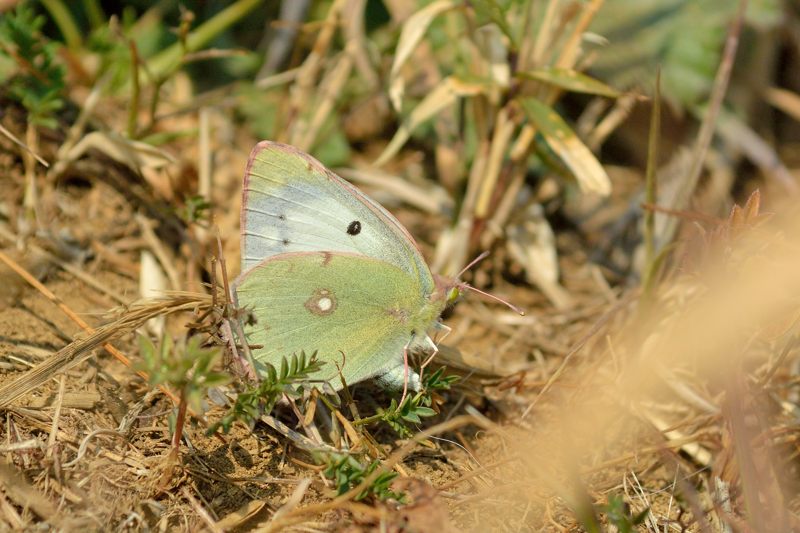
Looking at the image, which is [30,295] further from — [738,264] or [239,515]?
[738,264]

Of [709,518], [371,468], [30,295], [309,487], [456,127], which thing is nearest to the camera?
[371,468]

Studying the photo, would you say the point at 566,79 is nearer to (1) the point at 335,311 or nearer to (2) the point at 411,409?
(1) the point at 335,311

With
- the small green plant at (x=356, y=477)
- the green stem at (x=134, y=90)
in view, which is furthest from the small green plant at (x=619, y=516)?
the green stem at (x=134, y=90)

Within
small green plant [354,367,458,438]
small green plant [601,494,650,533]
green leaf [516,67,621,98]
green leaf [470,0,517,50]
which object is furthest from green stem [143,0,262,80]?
small green plant [601,494,650,533]

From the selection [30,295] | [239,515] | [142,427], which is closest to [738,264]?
[239,515]

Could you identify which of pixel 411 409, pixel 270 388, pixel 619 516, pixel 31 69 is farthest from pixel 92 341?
pixel 619 516

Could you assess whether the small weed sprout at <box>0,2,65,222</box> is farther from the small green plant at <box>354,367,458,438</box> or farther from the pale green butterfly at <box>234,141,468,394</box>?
the small green plant at <box>354,367,458,438</box>
